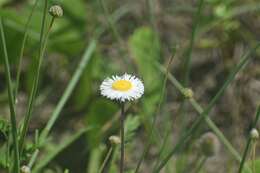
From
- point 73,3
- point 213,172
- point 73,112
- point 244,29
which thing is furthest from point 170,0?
point 213,172

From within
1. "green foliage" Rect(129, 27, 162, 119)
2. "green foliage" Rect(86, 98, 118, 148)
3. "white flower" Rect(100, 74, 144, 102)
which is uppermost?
"green foliage" Rect(129, 27, 162, 119)

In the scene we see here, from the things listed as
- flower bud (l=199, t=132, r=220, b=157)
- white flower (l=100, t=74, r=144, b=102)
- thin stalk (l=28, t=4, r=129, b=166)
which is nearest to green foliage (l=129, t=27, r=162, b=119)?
thin stalk (l=28, t=4, r=129, b=166)

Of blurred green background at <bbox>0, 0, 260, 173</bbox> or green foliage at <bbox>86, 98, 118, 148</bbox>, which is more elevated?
blurred green background at <bbox>0, 0, 260, 173</bbox>

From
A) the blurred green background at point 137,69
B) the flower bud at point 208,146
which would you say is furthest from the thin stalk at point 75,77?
the flower bud at point 208,146

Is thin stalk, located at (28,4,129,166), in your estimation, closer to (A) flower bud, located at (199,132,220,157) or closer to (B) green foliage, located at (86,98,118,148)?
(B) green foliage, located at (86,98,118,148)

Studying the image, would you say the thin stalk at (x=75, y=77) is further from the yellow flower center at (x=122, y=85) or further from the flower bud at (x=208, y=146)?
the flower bud at (x=208, y=146)
